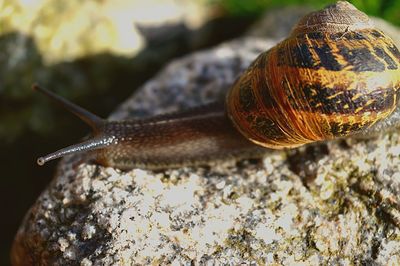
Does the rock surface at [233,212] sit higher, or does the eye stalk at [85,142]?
the eye stalk at [85,142]

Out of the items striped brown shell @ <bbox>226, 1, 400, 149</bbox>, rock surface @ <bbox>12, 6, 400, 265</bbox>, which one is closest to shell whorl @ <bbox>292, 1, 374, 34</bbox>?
striped brown shell @ <bbox>226, 1, 400, 149</bbox>

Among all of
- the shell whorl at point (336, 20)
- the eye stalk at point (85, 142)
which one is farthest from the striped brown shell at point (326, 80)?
the eye stalk at point (85, 142)

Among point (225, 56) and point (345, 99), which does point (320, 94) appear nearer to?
point (345, 99)

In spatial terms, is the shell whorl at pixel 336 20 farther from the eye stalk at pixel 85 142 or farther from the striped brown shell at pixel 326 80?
the eye stalk at pixel 85 142

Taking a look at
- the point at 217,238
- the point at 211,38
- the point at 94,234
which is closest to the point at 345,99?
the point at 217,238

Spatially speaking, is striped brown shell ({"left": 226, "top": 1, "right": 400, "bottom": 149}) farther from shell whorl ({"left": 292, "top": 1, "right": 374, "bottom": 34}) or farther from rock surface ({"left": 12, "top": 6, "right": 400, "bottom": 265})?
rock surface ({"left": 12, "top": 6, "right": 400, "bottom": 265})

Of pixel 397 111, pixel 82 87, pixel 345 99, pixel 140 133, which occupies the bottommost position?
pixel 82 87

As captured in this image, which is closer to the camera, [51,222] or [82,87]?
[51,222]
